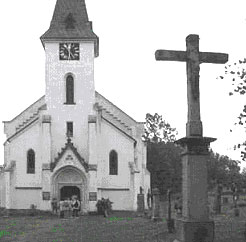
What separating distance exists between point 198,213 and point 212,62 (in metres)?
3.76

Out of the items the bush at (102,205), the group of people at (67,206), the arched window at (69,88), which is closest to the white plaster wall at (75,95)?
the arched window at (69,88)

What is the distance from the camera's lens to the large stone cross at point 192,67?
41.2 ft

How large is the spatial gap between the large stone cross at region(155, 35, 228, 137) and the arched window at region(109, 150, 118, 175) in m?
29.2

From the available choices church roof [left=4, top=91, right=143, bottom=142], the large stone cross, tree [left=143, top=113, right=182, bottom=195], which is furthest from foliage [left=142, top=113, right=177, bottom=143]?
the large stone cross

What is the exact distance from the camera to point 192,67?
12.9 m

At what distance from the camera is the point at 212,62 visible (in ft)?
43.4

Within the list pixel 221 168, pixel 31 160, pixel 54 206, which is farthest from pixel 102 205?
pixel 221 168

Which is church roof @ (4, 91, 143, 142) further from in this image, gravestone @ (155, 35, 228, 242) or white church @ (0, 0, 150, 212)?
gravestone @ (155, 35, 228, 242)

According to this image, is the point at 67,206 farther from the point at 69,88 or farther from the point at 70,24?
the point at 70,24

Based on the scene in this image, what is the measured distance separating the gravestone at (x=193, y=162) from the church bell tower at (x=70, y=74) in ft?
95.5

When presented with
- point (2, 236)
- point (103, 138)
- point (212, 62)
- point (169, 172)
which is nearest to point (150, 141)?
point (169, 172)

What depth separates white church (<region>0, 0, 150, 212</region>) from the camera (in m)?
40.2

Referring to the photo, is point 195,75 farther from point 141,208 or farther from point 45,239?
point 141,208

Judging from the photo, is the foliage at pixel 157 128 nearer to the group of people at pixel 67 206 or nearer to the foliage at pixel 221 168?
the foliage at pixel 221 168
